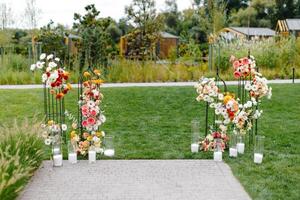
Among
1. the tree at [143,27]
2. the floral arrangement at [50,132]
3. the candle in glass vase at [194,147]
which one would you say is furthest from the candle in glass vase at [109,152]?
the tree at [143,27]

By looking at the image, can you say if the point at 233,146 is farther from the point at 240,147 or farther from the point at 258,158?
the point at 258,158

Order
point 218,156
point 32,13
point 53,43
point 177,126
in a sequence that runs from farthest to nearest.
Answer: point 32,13 < point 53,43 < point 177,126 < point 218,156

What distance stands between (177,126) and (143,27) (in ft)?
54.1

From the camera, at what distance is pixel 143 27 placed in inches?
936

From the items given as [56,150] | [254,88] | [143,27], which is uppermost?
[143,27]

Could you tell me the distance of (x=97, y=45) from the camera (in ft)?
52.5

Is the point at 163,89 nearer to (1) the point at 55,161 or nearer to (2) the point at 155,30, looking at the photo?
(1) the point at 55,161

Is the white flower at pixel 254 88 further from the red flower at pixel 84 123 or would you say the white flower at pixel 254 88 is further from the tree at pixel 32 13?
the tree at pixel 32 13

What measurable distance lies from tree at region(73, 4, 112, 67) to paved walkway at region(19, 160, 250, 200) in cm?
957

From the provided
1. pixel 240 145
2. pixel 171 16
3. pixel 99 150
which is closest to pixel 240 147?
pixel 240 145

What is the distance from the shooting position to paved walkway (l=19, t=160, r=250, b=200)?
176 inches

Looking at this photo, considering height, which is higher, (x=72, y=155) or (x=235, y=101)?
(x=235, y=101)

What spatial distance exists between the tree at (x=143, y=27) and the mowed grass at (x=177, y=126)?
763 centimetres

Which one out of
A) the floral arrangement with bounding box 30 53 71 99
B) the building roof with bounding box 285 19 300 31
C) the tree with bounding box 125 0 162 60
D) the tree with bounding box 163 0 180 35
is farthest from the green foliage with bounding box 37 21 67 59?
the tree with bounding box 163 0 180 35
